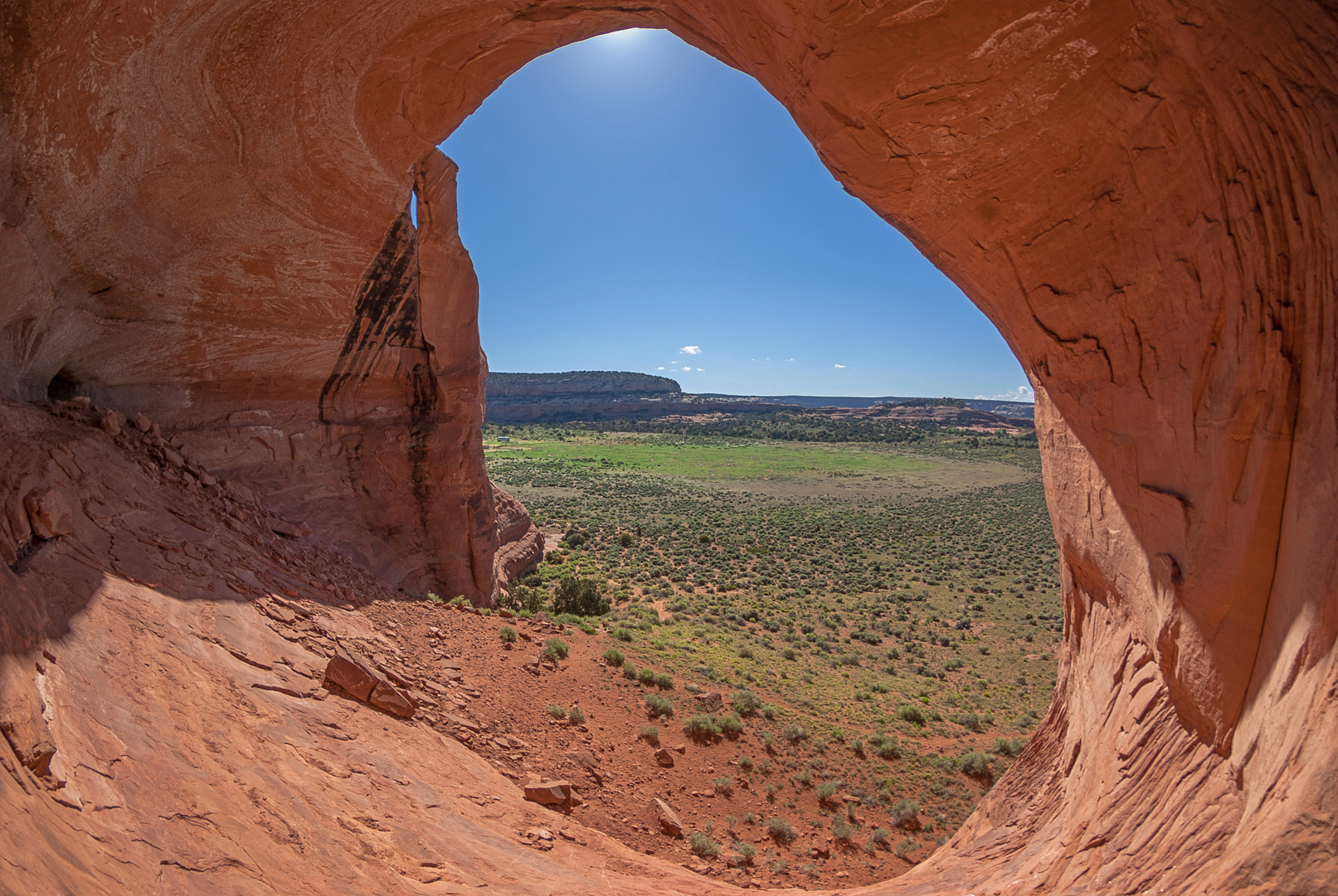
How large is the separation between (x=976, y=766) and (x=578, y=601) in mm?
11054

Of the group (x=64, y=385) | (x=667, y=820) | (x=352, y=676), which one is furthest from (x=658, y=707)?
(x=64, y=385)

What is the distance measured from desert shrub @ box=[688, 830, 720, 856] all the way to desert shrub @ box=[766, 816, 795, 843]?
1226 mm

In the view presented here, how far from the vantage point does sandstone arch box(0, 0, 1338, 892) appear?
3.14m

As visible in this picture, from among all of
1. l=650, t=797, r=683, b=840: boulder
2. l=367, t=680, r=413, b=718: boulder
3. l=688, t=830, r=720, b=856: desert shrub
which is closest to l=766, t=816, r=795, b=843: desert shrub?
l=688, t=830, r=720, b=856: desert shrub

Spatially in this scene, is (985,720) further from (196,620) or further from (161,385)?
(161,385)

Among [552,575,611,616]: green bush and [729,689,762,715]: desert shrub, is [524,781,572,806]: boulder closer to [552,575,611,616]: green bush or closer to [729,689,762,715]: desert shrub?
[729,689,762,715]: desert shrub

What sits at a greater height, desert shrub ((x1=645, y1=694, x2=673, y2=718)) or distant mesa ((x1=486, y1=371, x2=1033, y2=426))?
distant mesa ((x1=486, y1=371, x2=1033, y2=426))

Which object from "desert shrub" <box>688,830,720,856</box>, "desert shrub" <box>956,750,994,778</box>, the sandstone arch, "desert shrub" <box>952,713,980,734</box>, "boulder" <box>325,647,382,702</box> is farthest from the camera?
"desert shrub" <box>952,713,980,734</box>

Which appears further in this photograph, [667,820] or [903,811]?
[903,811]

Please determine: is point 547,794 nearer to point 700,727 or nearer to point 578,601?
point 700,727

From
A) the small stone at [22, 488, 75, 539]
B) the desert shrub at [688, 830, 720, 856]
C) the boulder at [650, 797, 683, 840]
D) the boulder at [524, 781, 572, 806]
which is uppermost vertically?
the small stone at [22, 488, 75, 539]

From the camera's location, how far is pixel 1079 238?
4262 millimetres

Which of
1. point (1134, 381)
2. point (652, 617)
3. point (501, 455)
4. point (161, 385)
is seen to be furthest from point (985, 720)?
point (501, 455)

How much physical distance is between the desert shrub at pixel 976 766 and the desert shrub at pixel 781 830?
4543mm
